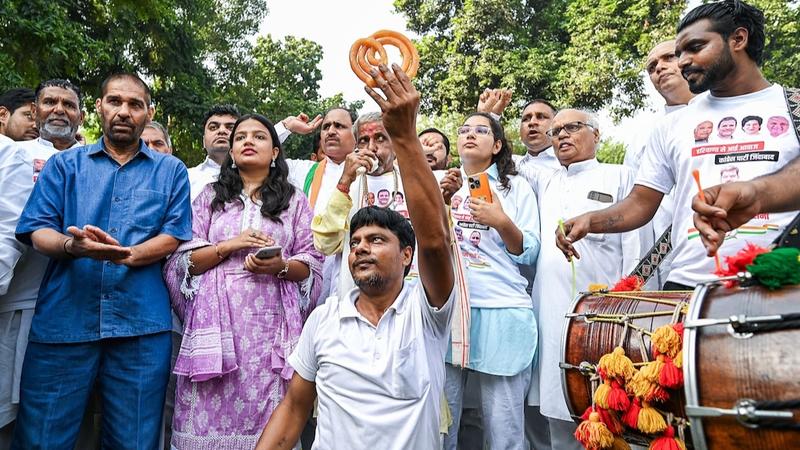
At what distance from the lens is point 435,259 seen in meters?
2.59

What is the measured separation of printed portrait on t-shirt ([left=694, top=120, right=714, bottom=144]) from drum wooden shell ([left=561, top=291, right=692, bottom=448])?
781 millimetres

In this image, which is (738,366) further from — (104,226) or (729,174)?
(104,226)

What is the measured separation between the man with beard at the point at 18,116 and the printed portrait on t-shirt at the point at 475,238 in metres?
3.54

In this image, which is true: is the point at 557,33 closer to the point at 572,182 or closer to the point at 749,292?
the point at 572,182

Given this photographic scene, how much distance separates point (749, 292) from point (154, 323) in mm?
2850

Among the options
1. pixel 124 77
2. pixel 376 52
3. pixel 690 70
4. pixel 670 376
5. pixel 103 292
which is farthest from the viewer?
pixel 124 77

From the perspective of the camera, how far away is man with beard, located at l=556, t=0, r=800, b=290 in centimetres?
282

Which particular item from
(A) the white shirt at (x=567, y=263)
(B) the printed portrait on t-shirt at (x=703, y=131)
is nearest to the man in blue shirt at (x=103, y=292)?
(A) the white shirt at (x=567, y=263)

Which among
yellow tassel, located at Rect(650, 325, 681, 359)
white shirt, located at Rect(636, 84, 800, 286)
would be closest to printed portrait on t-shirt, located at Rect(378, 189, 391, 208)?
white shirt, located at Rect(636, 84, 800, 286)

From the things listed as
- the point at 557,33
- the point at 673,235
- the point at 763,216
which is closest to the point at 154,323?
the point at 673,235

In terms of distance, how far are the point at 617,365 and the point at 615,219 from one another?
1.03 m

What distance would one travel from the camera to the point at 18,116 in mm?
5176

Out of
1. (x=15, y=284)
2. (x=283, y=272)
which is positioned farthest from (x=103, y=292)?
(x=283, y=272)

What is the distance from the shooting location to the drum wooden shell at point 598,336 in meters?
2.56
